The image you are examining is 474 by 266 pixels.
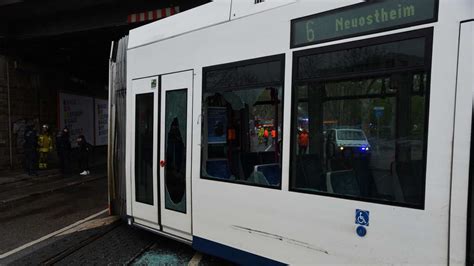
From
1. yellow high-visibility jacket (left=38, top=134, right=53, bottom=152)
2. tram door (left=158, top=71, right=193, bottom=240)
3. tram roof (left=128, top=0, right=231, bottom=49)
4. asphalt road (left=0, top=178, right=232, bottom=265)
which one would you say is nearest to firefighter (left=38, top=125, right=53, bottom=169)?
yellow high-visibility jacket (left=38, top=134, right=53, bottom=152)

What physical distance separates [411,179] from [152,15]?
9.03 meters

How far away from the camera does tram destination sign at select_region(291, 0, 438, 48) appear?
2.50 metres

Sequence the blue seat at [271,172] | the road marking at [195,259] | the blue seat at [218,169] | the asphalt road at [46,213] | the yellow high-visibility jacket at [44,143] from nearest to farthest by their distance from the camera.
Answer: the blue seat at [271,172] → the blue seat at [218,169] → the road marking at [195,259] → the asphalt road at [46,213] → the yellow high-visibility jacket at [44,143]

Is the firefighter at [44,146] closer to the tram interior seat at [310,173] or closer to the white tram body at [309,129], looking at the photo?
the white tram body at [309,129]

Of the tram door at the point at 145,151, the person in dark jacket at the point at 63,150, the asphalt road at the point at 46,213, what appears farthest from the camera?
the person in dark jacket at the point at 63,150

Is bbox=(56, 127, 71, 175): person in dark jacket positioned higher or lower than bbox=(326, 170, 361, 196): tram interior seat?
lower

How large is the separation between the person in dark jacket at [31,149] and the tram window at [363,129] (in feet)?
38.3

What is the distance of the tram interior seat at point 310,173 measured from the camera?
9.84ft

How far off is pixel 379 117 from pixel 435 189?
61 centimetres

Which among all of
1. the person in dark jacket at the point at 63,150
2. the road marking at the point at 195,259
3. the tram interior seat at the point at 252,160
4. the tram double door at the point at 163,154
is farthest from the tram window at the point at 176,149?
the person in dark jacket at the point at 63,150

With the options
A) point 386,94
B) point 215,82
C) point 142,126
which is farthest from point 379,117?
point 142,126

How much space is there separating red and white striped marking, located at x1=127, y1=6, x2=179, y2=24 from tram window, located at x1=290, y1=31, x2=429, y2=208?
758 cm

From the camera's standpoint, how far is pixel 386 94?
2.64m

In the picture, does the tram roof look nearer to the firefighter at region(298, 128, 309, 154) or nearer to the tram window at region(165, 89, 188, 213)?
the tram window at region(165, 89, 188, 213)
